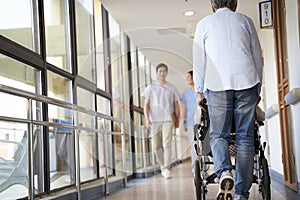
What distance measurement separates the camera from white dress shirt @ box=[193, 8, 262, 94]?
7.27ft

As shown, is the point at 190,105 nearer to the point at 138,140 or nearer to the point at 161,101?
the point at 161,101

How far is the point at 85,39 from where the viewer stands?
4328mm

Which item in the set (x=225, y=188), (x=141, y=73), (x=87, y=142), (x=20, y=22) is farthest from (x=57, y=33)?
(x=141, y=73)

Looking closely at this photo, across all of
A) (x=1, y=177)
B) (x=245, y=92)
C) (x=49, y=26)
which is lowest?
(x=1, y=177)

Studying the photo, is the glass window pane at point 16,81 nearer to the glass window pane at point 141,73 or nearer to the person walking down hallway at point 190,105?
the person walking down hallway at point 190,105

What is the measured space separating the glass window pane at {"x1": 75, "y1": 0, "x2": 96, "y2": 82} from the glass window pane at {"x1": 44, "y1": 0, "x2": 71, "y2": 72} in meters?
0.31

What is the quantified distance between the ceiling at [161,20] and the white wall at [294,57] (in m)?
1.68

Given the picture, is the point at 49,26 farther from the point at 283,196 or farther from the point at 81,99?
the point at 283,196

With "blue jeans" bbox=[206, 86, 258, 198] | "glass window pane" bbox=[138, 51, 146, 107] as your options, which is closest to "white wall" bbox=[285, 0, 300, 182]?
"blue jeans" bbox=[206, 86, 258, 198]

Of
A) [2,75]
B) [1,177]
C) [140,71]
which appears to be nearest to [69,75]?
[2,75]

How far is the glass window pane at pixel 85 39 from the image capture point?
4070 millimetres

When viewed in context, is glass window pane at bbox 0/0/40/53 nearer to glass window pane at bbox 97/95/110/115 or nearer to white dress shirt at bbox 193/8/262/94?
white dress shirt at bbox 193/8/262/94

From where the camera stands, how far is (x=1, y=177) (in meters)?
2.07

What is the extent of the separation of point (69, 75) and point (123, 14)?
169 centimetres
